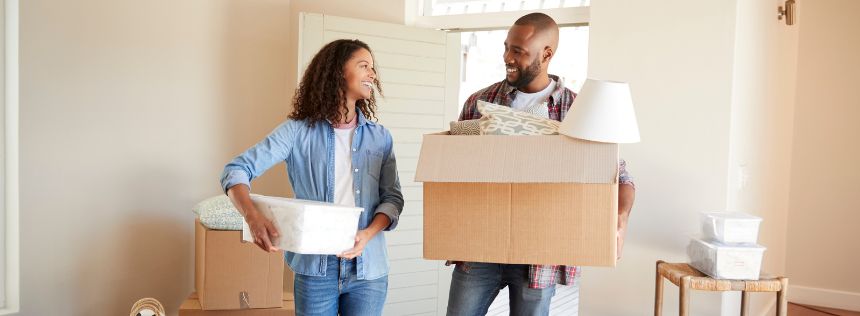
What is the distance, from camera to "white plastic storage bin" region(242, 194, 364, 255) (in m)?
1.50

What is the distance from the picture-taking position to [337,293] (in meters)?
1.74

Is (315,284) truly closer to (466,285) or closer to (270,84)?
(466,285)

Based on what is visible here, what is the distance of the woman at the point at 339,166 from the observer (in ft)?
5.65

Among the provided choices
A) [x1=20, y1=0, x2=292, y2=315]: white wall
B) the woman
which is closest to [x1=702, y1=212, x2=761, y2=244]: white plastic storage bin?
the woman

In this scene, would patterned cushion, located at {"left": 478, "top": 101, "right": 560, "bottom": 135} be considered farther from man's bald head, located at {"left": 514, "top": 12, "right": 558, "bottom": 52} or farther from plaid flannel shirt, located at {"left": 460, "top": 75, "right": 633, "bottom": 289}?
man's bald head, located at {"left": 514, "top": 12, "right": 558, "bottom": 52}

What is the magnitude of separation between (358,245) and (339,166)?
238mm

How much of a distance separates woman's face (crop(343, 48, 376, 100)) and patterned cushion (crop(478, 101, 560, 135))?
343 mm

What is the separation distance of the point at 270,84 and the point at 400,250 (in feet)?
3.54

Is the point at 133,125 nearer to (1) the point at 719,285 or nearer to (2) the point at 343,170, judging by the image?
(2) the point at 343,170

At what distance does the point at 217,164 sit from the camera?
349 centimetres

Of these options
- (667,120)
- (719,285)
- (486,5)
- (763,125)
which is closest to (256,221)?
(719,285)

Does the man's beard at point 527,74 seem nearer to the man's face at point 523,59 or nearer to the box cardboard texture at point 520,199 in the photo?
the man's face at point 523,59

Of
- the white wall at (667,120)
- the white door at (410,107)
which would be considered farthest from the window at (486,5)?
the white wall at (667,120)

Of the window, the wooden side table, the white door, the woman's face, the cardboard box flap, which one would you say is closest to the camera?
the cardboard box flap
